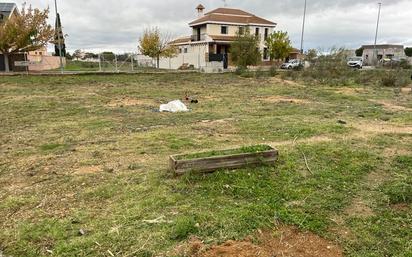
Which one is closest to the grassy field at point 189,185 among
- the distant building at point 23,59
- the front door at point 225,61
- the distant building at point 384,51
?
the distant building at point 23,59

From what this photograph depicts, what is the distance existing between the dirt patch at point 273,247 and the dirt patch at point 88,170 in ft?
8.02

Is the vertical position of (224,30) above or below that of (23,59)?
above

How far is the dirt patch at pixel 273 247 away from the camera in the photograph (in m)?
3.03

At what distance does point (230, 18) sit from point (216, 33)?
9.85 feet

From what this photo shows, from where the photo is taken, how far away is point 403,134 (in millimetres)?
7379

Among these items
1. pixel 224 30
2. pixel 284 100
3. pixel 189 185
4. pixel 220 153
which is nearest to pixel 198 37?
pixel 224 30

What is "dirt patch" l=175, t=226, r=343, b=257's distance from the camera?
303 cm

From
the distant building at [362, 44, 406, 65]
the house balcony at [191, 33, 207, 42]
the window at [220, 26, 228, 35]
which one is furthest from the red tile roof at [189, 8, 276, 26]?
the distant building at [362, 44, 406, 65]

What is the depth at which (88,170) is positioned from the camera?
5.18m

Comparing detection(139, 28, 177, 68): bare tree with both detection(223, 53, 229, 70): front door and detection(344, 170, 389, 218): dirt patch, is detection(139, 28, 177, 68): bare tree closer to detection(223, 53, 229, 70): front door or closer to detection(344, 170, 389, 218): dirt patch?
detection(223, 53, 229, 70): front door

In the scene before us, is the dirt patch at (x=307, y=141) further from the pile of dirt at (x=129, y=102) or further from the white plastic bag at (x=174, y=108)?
the pile of dirt at (x=129, y=102)

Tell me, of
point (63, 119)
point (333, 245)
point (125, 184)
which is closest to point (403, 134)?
point (333, 245)

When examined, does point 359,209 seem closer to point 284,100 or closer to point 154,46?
point 284,100

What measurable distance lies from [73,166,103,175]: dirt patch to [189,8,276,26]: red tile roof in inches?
1463
